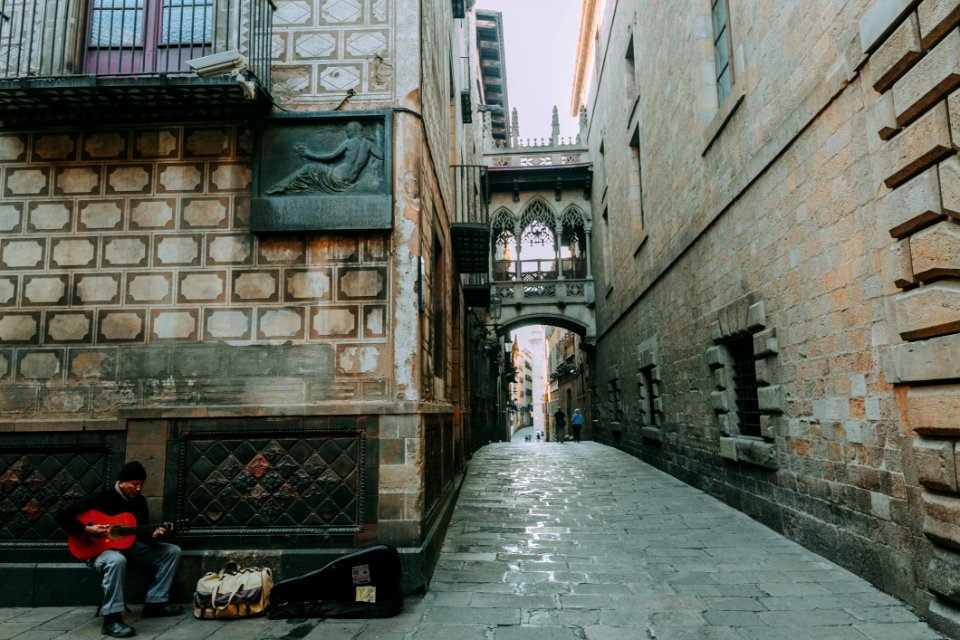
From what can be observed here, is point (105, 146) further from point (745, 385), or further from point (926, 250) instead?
point (745, 385)

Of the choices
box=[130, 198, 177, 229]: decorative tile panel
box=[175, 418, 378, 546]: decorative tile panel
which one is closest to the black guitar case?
box=[175, 418, 378, 546]: decorative tile panel

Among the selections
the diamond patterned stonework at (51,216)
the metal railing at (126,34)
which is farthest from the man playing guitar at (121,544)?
the metal railing at (126,34)

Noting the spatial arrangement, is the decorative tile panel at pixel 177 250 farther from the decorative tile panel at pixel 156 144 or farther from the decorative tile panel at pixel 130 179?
Answer: the decorative tile panel at pixel 156 144

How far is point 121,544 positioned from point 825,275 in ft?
20.4

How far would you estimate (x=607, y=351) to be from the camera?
19984 millimetres

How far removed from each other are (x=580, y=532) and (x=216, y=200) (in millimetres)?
5129

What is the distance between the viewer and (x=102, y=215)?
5484 mm

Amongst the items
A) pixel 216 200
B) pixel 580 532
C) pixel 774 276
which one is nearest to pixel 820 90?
pixel 774 276

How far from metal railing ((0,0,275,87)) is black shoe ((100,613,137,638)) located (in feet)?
14.4

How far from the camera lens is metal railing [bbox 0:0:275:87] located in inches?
217

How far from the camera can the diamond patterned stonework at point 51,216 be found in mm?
5488

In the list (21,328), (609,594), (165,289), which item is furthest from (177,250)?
(609,594)

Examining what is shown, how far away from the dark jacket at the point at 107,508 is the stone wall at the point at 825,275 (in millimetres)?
5602

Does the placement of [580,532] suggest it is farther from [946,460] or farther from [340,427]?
[946,460]
